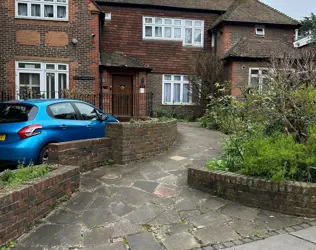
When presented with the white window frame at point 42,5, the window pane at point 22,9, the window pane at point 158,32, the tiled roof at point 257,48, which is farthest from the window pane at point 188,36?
the window pane at point 22,9

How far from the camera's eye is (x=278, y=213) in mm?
4172

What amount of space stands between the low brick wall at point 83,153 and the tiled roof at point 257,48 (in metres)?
10.4

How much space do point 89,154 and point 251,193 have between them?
3.31m

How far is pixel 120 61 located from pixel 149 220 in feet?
41.2

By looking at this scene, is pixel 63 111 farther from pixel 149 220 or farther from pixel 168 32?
pixel 168 32

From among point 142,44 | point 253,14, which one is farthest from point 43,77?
point 253,14

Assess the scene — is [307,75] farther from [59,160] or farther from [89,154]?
[59,160]

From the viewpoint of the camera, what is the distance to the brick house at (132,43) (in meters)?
13.4

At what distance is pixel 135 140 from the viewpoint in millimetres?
6766

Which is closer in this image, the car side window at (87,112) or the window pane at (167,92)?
the car side window at (87,112)

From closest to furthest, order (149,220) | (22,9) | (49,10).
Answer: (149,220)
(22,9)
(49,10)

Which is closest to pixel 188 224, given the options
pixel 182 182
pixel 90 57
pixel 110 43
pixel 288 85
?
pixel 182 182

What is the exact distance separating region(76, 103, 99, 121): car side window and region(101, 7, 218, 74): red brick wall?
1026cm

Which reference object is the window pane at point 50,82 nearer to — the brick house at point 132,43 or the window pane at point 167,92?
the brick house at point 132,43
